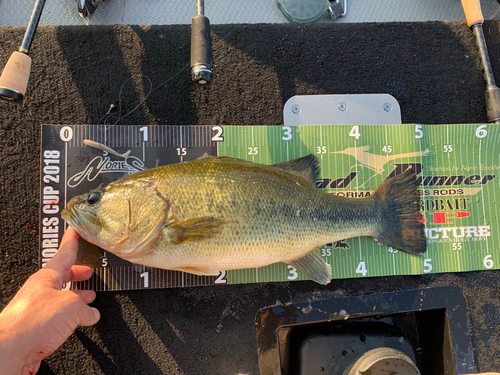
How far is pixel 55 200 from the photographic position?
6.91ft

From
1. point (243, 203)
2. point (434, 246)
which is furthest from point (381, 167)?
point (243, 203)

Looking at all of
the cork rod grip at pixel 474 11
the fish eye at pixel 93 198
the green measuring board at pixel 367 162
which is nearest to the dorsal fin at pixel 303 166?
the green measuring board at pixel 367 162

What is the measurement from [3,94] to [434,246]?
3.10 metres

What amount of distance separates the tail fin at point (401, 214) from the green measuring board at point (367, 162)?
0.18 metres

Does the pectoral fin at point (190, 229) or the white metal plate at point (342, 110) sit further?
the white metal plate at point (342, 110)

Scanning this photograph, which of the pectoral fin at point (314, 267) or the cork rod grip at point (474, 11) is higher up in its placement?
the cork rod grip at point (474, 11)

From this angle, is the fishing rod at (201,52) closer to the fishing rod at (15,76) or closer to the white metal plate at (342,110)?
the white metal plate at (342,110)

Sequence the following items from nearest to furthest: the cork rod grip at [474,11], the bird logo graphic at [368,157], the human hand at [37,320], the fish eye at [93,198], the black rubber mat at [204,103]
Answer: the human hand at [37,320]
the fish eye at [93,198]
the black rubber mat at [204,103]
the bird logo graphic at [368,157]
the cork rod grip at [474,11]

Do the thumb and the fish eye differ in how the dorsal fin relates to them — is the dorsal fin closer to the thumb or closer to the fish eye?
the fish eye

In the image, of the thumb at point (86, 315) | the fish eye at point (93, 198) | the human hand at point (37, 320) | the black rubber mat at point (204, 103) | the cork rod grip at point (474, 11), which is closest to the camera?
the human hand at point (37, 320)

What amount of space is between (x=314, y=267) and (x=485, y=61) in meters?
2.17

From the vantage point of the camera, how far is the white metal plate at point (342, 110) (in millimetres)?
2367

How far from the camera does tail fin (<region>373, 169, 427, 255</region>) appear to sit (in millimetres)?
2074

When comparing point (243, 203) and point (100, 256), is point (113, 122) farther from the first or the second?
point (243, 203)
